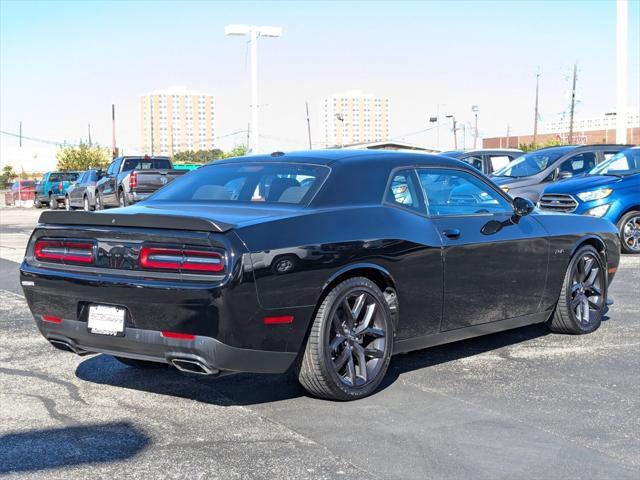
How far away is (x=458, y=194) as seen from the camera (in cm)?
638

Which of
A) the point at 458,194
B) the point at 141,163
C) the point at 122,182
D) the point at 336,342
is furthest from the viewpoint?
the point at 141,163

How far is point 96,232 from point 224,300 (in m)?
1.01

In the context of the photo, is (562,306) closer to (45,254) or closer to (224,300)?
(224,300)

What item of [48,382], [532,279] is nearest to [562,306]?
[532,279]

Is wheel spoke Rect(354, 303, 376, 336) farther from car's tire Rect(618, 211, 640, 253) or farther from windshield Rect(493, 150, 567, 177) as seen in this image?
windshield Rect(493, 150, 567, 177)

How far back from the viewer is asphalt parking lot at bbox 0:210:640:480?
4.16 m

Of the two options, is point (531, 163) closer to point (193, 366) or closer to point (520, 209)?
point (520, 209)

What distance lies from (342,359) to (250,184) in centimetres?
139

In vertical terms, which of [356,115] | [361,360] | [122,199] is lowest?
[361,360]

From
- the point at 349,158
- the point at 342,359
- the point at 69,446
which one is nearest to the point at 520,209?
the point at 349,158

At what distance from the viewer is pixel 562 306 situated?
719 cm

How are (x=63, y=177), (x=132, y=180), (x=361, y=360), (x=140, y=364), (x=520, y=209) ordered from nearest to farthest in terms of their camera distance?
(x=361, y=360), (x=140, y=364), (x=520, y=209), (x=132, y=180), (x=63, y=177)

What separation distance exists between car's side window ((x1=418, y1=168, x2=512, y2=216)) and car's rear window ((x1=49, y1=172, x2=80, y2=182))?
37.0 meters

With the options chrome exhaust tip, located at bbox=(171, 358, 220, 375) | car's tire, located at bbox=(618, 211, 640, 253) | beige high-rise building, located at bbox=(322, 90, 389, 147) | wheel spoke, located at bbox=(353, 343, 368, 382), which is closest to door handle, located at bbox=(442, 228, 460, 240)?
wheel spoke, located at bbox=(353, 343, 368, 382)
